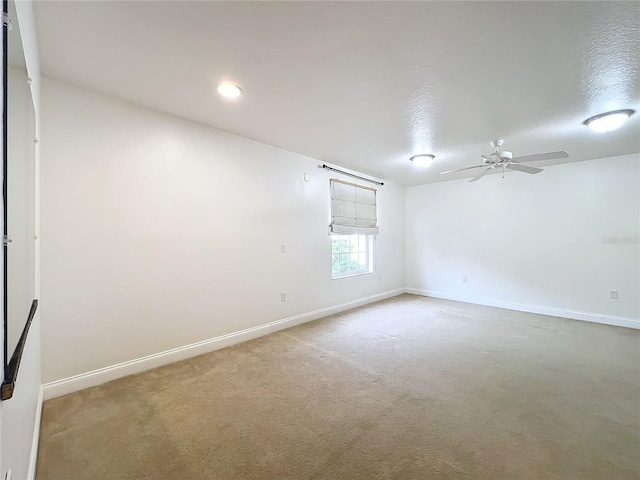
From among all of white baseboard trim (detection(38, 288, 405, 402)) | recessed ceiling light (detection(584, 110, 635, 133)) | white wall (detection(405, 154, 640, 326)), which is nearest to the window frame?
white baseboard trim (detection(38, 288, 405, 402))

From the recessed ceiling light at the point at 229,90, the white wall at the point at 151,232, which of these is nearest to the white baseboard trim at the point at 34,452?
the white wall at the point at 151,232

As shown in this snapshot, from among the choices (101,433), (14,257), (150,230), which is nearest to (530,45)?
(14,257)

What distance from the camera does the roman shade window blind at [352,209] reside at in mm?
4564

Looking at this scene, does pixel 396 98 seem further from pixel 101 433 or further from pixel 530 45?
pixel 101 433

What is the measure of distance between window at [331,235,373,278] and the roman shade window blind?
0.71 feet

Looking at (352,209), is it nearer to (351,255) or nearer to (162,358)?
(351,255)

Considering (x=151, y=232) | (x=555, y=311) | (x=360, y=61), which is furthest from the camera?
(x=555, y=311)

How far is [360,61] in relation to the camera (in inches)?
74.7

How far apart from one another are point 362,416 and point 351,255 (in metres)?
3.31

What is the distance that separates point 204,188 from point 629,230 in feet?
18.5

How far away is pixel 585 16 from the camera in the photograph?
1503mm

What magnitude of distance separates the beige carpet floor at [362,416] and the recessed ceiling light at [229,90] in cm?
240

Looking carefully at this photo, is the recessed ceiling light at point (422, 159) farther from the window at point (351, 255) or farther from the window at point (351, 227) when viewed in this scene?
the window at point (351, 255)

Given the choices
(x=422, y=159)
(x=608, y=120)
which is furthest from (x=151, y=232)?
(x=608, y=120)
